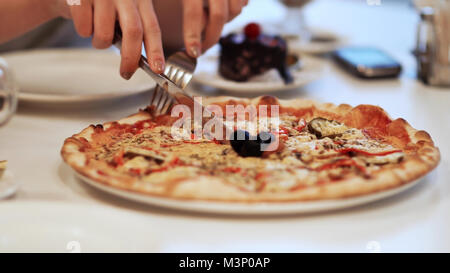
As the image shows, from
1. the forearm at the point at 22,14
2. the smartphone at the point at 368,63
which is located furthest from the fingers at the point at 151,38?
the smartphone at the point at 368,63

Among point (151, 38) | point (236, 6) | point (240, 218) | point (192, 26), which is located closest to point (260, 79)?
point (236, 6)

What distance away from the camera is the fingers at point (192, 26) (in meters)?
1.20

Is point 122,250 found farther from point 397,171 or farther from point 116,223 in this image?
point 397,171

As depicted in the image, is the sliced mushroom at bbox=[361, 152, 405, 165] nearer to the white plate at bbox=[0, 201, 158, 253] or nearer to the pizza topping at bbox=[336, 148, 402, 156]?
the pizza topping at bbox=[336, 148, 402, 156]

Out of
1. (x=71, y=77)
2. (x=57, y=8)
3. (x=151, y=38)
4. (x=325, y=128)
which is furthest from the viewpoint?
(x=71, y=77)

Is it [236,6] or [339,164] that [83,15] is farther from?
[339,164]

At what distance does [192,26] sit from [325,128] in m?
0.40

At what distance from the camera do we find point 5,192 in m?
0.85

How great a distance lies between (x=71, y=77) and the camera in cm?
151

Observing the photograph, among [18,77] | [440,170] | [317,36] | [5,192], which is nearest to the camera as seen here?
[5,192]

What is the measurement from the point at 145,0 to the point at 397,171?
636 mm

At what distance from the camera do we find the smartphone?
1.61m

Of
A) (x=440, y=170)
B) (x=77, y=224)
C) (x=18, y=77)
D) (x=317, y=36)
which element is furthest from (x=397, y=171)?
(x=317, y=36)

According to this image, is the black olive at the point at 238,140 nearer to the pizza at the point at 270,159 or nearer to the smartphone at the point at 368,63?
the pizza at the point at 270,159
